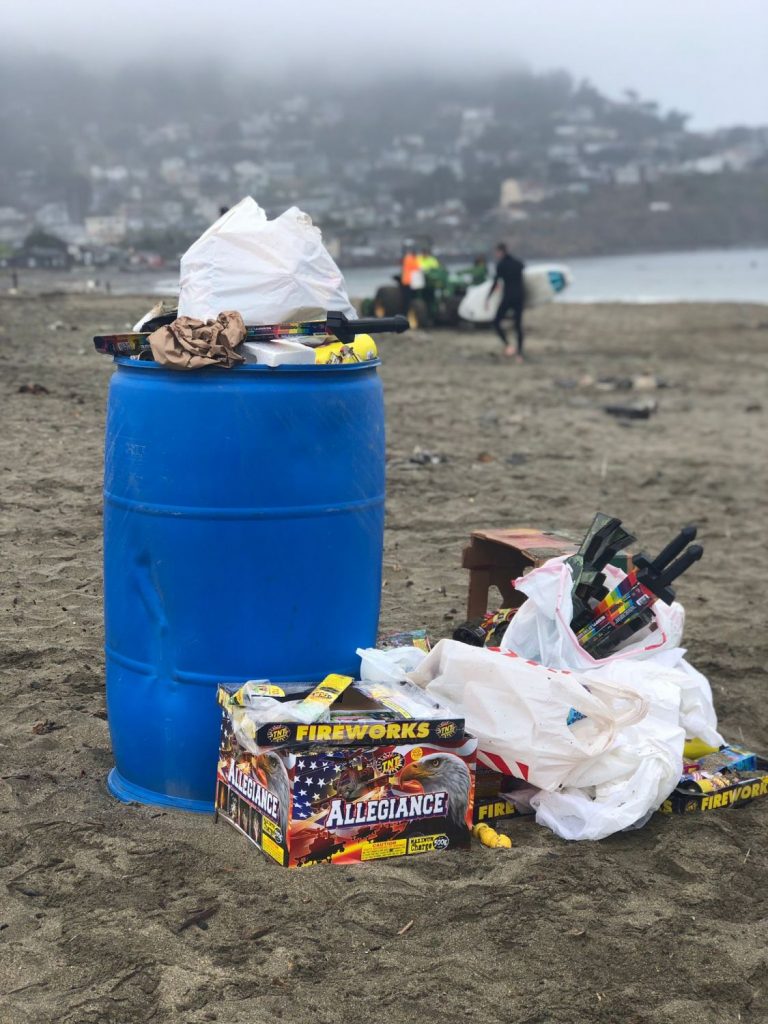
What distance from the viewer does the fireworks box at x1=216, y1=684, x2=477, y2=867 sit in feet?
10.1

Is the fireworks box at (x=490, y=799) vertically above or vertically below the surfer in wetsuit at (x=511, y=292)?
below

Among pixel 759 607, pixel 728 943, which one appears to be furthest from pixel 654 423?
pixel 728 943

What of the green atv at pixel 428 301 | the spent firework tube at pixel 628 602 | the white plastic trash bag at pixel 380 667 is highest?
the green atv at pixel 428 301

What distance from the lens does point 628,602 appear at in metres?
3.92

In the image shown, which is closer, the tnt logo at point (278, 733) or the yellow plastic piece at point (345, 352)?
the tnt logo at point (278, 733)

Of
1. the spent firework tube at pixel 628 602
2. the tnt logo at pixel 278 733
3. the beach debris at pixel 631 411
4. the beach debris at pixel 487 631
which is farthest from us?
the beach debris at pixel 631 411

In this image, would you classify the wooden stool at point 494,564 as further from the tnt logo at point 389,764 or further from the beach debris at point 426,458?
the beach debris at point 426,458

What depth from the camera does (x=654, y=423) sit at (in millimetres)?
12039

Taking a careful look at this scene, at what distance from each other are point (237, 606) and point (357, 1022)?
1165mm

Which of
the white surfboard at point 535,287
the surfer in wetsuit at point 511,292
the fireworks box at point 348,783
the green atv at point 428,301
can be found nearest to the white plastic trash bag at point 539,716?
the fireworks box at point 348,783

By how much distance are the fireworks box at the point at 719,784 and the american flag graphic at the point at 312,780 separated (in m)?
1.14

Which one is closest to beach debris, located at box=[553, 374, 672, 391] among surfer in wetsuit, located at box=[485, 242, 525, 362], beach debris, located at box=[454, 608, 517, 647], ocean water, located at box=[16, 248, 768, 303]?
surfer in wetsuit, located at box=[485, 242, 525, 362]

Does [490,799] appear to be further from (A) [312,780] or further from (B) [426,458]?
(B) [426,458]

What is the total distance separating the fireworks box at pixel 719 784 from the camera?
11.9ft
